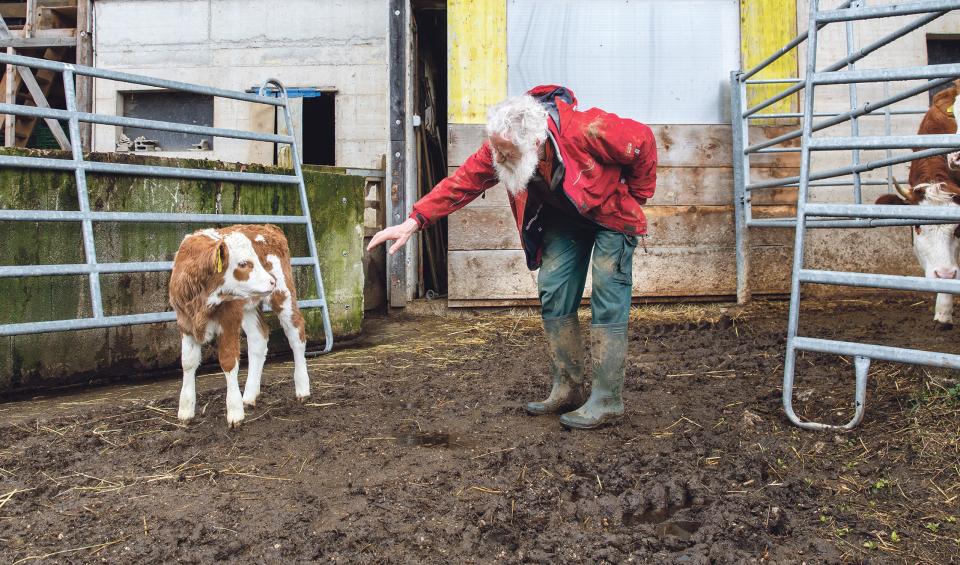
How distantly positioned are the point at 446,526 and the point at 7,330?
3.01 meters

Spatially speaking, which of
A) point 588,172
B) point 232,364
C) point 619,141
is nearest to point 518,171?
point 588,172

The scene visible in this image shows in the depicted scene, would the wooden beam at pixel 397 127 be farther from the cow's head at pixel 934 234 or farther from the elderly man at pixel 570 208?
the cow's head at pixel 934 234

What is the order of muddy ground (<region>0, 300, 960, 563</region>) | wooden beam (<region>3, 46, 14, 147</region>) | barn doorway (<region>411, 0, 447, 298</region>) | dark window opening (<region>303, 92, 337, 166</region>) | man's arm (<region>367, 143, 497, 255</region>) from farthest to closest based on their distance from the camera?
1. dark window opening (<region>303, 92, 337, 166</region>)
2. wooden beam (<region>3, 46, 14, 147</region>)
3. barn doorway (<region>411, 0, 447, 298</region>)
4. man's arm (<region>367, 143, 497, 255</region>)
5. muddy ground (<region>0, 300, 960, 563</region>)

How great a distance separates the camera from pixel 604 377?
359cm

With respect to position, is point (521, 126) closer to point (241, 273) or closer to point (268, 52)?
point (241, 273)

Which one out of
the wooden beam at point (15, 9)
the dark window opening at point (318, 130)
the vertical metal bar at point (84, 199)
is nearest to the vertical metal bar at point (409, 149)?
the vertical metal bar at point (84, 199)

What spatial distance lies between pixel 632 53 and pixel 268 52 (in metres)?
5.41

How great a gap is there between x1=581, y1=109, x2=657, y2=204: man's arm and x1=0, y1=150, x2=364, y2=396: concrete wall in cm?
323

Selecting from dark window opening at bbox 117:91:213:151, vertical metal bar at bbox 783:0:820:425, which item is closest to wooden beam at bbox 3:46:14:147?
dark window opening at bbox 117:91:213:151

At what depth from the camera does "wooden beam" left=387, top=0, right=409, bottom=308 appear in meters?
7.58

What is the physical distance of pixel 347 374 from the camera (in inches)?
196

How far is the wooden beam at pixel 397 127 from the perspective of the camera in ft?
24.9

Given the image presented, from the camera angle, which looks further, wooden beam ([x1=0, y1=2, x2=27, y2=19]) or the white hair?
wooden beam ([x1=0, y1=2, x2=27, y2=19])

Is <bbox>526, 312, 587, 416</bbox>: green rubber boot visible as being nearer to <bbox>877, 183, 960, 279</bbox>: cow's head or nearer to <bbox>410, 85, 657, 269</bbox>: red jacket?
<bbox>410, 85, 657, 269</bbox>: red jacket
